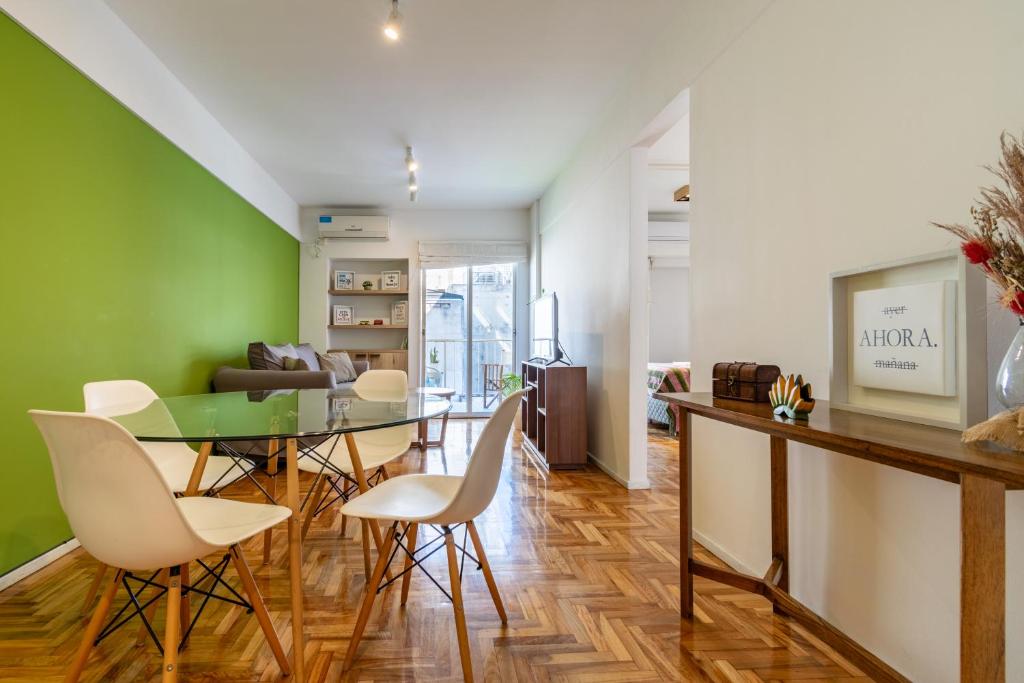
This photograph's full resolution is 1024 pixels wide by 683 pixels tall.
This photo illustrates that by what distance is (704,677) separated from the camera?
1.48m

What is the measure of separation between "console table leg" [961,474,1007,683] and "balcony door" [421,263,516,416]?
6165 mm

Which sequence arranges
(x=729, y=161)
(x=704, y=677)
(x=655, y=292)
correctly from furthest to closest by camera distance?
(x=655, y=292)
(x=729, y=161)
(x=704, y=677)

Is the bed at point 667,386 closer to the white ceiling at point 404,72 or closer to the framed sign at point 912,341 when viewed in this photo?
the white ceiling at point 404,72

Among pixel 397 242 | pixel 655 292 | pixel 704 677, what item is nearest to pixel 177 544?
pixel 704 677

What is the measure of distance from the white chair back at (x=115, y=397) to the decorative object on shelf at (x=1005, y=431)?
7.92 feet

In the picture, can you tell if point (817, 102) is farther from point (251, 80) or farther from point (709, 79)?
point (251, 80)

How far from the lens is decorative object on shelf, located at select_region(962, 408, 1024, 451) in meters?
0.86

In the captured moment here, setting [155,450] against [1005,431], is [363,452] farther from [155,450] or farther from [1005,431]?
[1005,431]

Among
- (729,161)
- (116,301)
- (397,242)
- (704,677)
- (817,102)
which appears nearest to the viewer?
(704,677)

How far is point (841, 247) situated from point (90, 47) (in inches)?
140

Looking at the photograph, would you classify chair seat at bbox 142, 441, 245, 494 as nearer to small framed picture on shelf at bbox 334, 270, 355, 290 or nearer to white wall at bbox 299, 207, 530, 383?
white wall at bbox 299, 207, 530, 383

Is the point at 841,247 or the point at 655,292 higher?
the point at 655,292

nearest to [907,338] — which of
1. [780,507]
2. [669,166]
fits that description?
[780,507]

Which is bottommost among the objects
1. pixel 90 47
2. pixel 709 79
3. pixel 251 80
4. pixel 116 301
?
pixel 116 301
